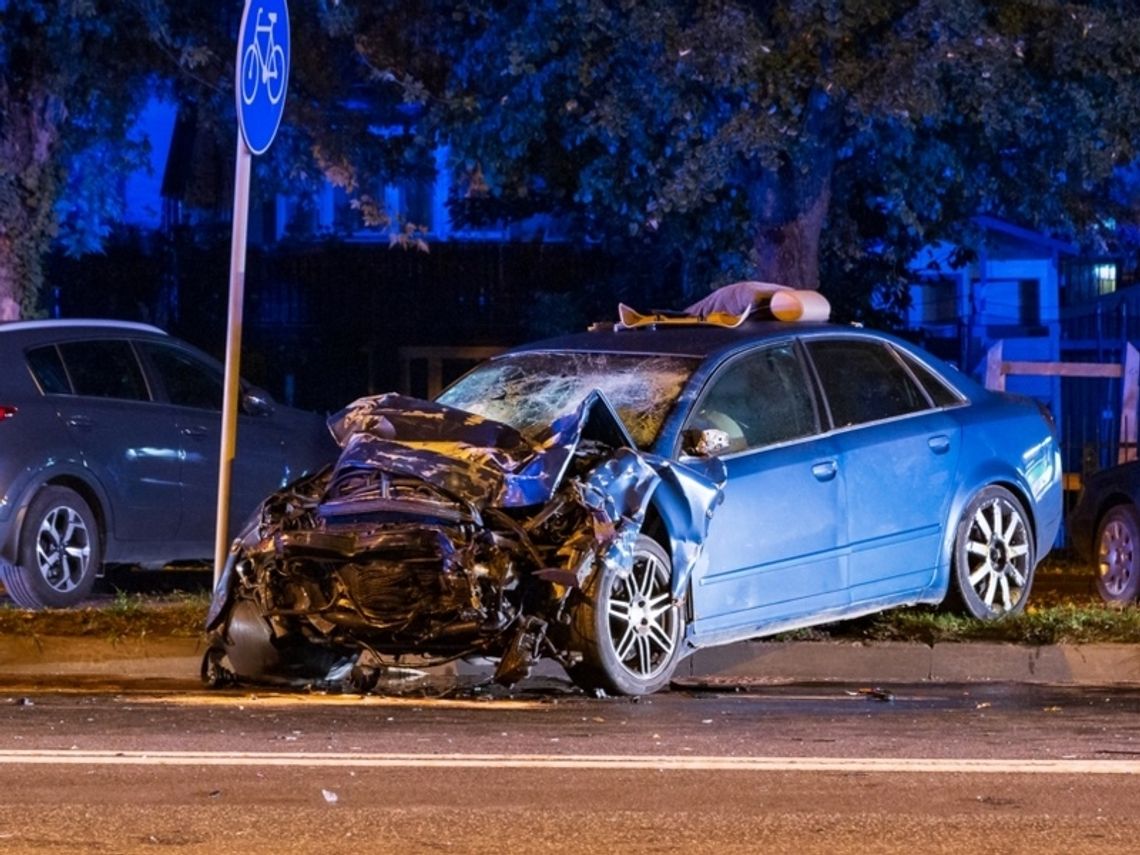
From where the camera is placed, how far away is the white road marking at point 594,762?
693 cm

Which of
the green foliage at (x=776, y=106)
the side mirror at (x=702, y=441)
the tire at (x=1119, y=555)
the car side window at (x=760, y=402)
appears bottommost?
the tire at (x=1119, y=555)

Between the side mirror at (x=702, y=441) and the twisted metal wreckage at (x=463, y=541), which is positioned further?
the side mirror at (x=702, y=441)

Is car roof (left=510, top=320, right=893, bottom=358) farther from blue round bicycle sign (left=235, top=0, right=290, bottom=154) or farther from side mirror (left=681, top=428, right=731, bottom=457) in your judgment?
blue round bicycle sign (left=235, top=0, right=290, bottom=154)

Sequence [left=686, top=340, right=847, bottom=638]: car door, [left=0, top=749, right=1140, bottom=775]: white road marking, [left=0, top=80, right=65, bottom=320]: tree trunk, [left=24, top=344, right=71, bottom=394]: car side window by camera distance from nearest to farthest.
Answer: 1. [left=0, top=749, right=1140, bottom=775]: white road marking
2. [left=686, top=340, right=847, bottom=638]: car door
3. [left=24, top=344, right=71, bottom=394]: car side window
4. [left=0, top=80, right=65, bottom=320]: tree trunk

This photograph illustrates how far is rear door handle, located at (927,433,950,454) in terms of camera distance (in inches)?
414

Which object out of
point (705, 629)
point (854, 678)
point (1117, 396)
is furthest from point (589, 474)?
point (1117, 396)

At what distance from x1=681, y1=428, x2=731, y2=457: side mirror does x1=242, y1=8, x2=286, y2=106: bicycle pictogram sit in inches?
115

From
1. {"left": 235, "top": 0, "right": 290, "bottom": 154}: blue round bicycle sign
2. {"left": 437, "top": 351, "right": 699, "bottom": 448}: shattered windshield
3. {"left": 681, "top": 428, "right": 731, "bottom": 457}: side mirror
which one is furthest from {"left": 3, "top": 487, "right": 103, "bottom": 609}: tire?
{"left": 681, "top": 428, "right": 731, "bottom": 457}: side mirror

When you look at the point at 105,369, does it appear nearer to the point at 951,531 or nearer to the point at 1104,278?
the point at 951,531

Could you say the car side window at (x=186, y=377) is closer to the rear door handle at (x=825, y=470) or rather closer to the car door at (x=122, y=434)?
the car door at (x=122, y=434)

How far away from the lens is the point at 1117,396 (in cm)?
2142

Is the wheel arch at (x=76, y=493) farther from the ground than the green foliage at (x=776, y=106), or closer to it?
closer to it

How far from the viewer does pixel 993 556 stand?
10930mm

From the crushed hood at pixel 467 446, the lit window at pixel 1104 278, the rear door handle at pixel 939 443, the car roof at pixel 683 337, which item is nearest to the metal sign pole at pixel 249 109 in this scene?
the car roof at pixel 683 337
